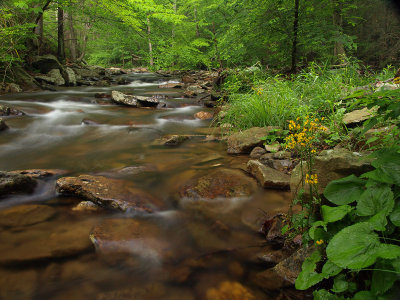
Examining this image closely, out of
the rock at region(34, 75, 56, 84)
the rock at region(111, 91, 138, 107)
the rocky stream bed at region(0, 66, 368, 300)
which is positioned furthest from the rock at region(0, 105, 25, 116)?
the rock at region(34, 75, 56, 84)

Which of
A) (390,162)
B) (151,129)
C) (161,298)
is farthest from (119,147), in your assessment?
(390,162)

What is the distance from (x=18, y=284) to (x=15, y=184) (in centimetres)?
141

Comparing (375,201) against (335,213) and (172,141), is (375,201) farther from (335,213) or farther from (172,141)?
(172,141)

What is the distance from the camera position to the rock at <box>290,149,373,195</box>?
5.35 ft

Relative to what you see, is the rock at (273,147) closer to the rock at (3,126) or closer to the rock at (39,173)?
the rock at (39,173)

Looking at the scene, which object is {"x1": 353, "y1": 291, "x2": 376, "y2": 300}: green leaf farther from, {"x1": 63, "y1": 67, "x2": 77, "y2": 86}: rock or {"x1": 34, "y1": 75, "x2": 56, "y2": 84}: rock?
{"x1": 63, "y1": 67, "x2": 77, "y2": 86}: rock

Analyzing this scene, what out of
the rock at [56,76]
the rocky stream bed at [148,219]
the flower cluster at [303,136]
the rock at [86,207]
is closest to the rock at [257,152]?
the rocky stream bed at [148,219]

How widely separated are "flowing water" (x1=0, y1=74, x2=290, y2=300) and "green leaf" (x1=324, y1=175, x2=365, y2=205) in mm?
735

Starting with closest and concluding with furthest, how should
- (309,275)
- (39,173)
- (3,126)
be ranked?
(309,275)
(39,173)
(3,126)

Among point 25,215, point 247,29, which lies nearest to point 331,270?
point 25,215

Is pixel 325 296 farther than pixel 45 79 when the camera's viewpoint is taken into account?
No

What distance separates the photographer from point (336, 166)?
1.73 metres

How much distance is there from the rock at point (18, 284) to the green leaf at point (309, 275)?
5.07ft

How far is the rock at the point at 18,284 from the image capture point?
4.88ft
